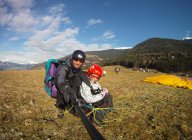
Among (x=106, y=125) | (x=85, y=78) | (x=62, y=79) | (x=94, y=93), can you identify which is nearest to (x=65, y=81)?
(x=62, y=79)

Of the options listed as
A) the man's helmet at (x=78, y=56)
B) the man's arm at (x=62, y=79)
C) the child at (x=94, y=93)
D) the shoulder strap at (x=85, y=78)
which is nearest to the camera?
the man's arm at (x=62, y=79)

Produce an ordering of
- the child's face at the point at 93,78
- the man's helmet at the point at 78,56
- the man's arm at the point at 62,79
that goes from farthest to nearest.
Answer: the man's helmet at the point at 78,56, the child's face at the point at 93,78, the man's arm at the point at 62,79

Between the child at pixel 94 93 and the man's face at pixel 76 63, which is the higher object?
the man's face at pixel 76 63

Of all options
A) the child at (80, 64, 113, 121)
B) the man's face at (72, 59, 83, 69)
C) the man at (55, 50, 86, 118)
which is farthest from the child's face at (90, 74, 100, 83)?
the man's face at (72, 59, 83, 69)

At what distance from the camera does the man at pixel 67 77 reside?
7125mm

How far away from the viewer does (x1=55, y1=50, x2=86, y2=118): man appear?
7125mm

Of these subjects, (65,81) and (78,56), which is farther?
(78,56)

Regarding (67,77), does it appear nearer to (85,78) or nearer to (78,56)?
(85,78)

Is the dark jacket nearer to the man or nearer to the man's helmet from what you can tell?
the man

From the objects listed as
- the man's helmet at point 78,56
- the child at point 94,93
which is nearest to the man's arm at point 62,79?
the man's helmet at point 78,56

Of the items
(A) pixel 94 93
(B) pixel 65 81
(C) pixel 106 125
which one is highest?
(B) pixel 65 81

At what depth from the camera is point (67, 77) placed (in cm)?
824

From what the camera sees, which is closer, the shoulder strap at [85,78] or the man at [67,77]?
the man at [67,77]

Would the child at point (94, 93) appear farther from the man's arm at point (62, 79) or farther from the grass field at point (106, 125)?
the man's arm at point (62, 79)
